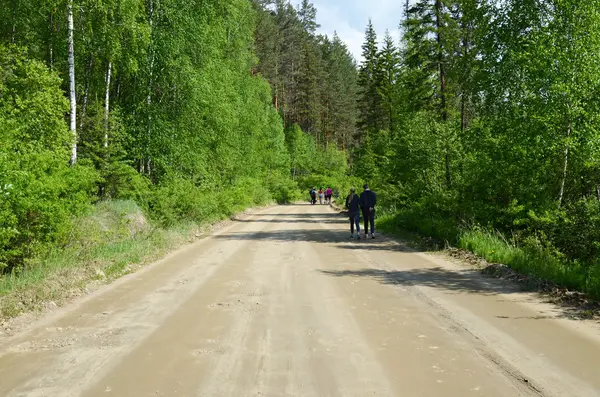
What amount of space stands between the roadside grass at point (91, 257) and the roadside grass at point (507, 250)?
8.37m

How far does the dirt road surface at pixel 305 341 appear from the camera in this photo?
394cm

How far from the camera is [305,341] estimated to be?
5090 mm


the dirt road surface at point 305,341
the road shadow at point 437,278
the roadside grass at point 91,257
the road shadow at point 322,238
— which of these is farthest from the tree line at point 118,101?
the road shadow at point 437,278

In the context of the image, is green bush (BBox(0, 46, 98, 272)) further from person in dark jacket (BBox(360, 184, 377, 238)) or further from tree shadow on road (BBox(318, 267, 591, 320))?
person in dark jacket (BBox(360, 184, 377, 238))

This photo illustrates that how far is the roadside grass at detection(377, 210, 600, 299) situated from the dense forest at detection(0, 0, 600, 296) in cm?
6

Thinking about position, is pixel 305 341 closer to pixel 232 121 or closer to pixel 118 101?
pixel 118 101

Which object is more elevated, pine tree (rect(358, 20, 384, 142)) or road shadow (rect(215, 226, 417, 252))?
pine tree (rect(358, 20, 384, 142))

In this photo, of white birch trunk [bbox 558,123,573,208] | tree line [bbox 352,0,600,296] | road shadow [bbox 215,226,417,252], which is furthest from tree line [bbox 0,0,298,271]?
white birch trunk [bbox 558,123,573,208]

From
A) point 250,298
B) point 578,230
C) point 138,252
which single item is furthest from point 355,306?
point 138,252

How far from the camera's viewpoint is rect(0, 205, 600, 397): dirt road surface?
3.94 meters

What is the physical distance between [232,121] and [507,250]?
737 inches

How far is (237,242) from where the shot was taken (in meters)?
15.1

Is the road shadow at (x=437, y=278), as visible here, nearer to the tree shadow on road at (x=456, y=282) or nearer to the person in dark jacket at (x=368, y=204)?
the tree shadow on road at (x=456, y=282)

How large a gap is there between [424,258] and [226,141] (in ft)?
58.8
